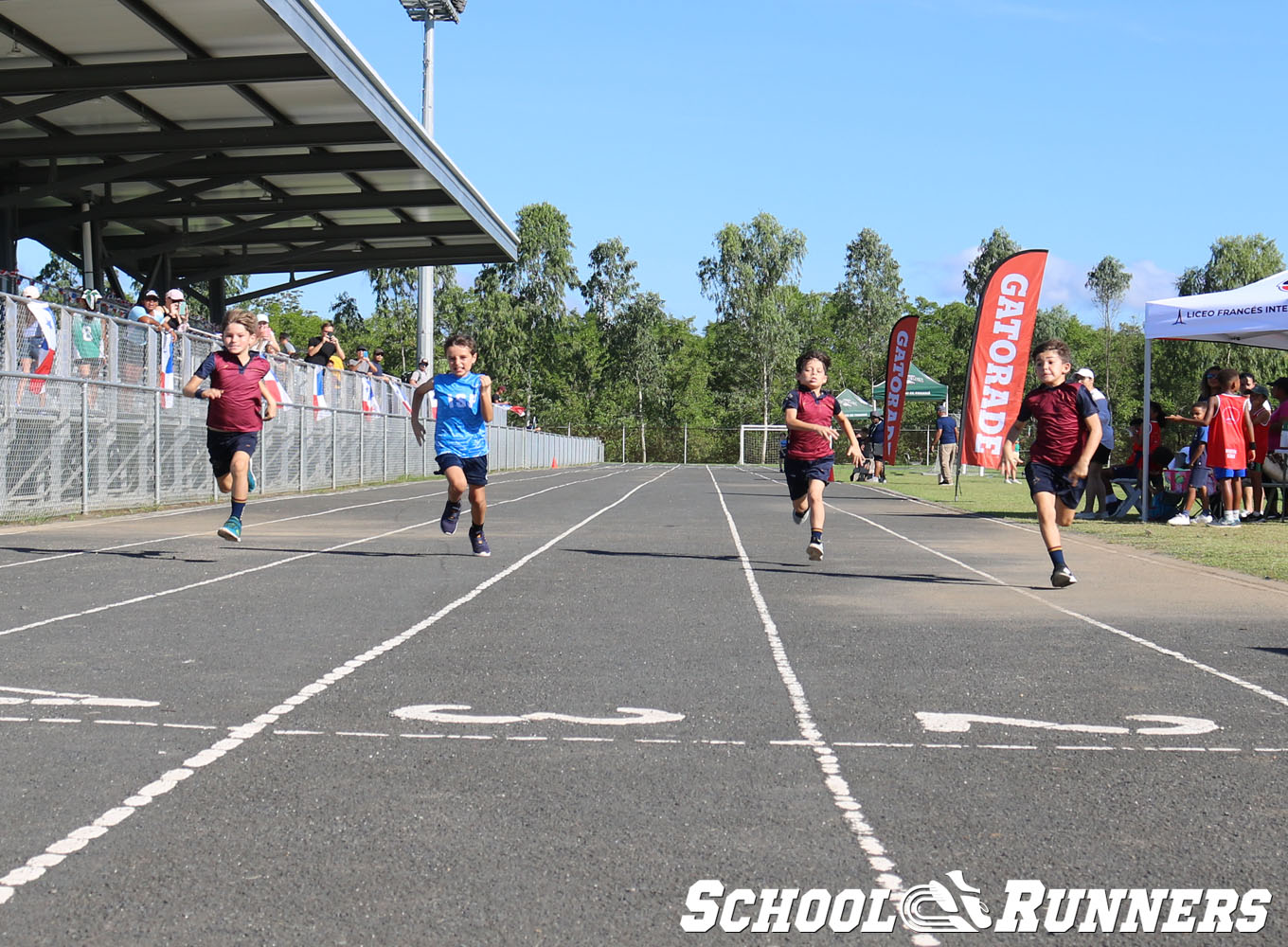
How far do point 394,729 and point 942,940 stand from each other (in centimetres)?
266

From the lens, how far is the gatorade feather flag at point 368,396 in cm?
3030

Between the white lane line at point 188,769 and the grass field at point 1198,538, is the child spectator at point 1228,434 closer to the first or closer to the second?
the grass field at point 1198,538

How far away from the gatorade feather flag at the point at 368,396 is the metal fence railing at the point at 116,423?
2.81 metres

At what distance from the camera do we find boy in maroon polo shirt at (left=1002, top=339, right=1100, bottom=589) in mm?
10242

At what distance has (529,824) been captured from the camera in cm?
390

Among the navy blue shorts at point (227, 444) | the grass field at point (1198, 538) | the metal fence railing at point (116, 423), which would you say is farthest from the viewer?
the metal fence railing at point (116, 423)

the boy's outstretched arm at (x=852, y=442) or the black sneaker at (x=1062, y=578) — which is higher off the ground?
the boy's outstretched arm at (x=852, y=442)

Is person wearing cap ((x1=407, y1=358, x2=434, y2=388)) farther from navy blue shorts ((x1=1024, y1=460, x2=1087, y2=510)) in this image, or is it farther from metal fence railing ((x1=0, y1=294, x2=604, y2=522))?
navy blue shorts ((x1=1024, y1=460, x2=1087, y2=510))

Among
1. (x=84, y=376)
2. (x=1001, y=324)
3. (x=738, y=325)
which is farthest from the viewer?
(x=738, y=325)

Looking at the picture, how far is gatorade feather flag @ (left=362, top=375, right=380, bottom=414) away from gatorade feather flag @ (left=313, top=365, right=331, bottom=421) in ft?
11.4

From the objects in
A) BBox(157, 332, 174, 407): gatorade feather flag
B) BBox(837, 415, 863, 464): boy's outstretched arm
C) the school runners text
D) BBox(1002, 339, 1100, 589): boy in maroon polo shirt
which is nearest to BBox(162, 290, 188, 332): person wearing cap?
BBox(157, 332, 174, 407): gatorade feather flag

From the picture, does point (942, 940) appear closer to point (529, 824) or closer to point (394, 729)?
point (529, 824)

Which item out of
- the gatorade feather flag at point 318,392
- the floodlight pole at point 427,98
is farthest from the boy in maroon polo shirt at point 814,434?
the floodlight pole at point 427,98

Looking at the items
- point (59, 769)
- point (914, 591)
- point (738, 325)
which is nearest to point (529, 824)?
point (59, 769)
